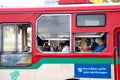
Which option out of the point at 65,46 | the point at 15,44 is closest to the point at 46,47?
the point at 65,46

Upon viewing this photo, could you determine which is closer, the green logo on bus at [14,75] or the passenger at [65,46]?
the passenger at [65,46]

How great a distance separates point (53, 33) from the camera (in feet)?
37.6

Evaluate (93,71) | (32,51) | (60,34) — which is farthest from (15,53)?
(93,71)

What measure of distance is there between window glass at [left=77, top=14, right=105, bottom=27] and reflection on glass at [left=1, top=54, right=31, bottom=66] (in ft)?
5.60

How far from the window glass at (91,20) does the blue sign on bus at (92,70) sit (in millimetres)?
1095

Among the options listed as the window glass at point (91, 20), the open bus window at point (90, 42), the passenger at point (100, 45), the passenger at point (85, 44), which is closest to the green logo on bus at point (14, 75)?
the open bus window at point (90, 42)

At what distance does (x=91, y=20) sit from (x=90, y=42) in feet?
1.96

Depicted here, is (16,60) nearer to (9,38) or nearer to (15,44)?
(15,44)

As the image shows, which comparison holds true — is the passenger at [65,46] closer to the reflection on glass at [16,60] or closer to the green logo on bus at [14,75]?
the reflection on glass at [16,60]

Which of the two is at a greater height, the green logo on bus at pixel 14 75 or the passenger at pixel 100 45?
the passenger at pixel 100 45

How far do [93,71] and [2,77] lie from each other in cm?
251

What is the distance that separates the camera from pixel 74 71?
11.3 meters

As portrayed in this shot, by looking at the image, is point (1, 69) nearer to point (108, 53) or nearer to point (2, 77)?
point (2, 77)

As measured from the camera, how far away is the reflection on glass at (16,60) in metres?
11.6
